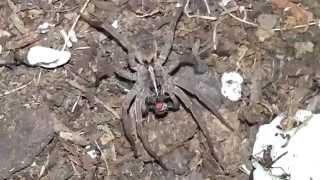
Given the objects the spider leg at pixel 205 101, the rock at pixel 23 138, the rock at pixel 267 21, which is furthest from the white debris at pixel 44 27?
the rock at pixel 267 21

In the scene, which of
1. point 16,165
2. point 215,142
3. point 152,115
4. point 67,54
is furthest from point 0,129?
point 215,142

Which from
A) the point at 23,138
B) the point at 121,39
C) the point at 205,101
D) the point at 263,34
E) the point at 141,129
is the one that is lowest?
the point at 23,138

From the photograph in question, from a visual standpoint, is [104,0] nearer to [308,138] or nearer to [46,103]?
[46,103]

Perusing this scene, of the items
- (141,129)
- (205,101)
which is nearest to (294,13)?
(205,101)

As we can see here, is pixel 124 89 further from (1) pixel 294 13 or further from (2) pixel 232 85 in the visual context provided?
(1) pixel 294 13

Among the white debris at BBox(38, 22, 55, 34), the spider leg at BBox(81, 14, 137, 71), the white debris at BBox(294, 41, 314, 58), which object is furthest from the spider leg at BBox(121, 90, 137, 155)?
the white debris at BBox(294, 41, 314, 58)

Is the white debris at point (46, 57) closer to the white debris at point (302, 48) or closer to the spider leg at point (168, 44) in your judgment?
the spider leg at point (168, 44)

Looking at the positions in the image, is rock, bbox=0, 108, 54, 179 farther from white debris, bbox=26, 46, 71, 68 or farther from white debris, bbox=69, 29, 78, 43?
white debris, bbox=69, 29, 78, 43
